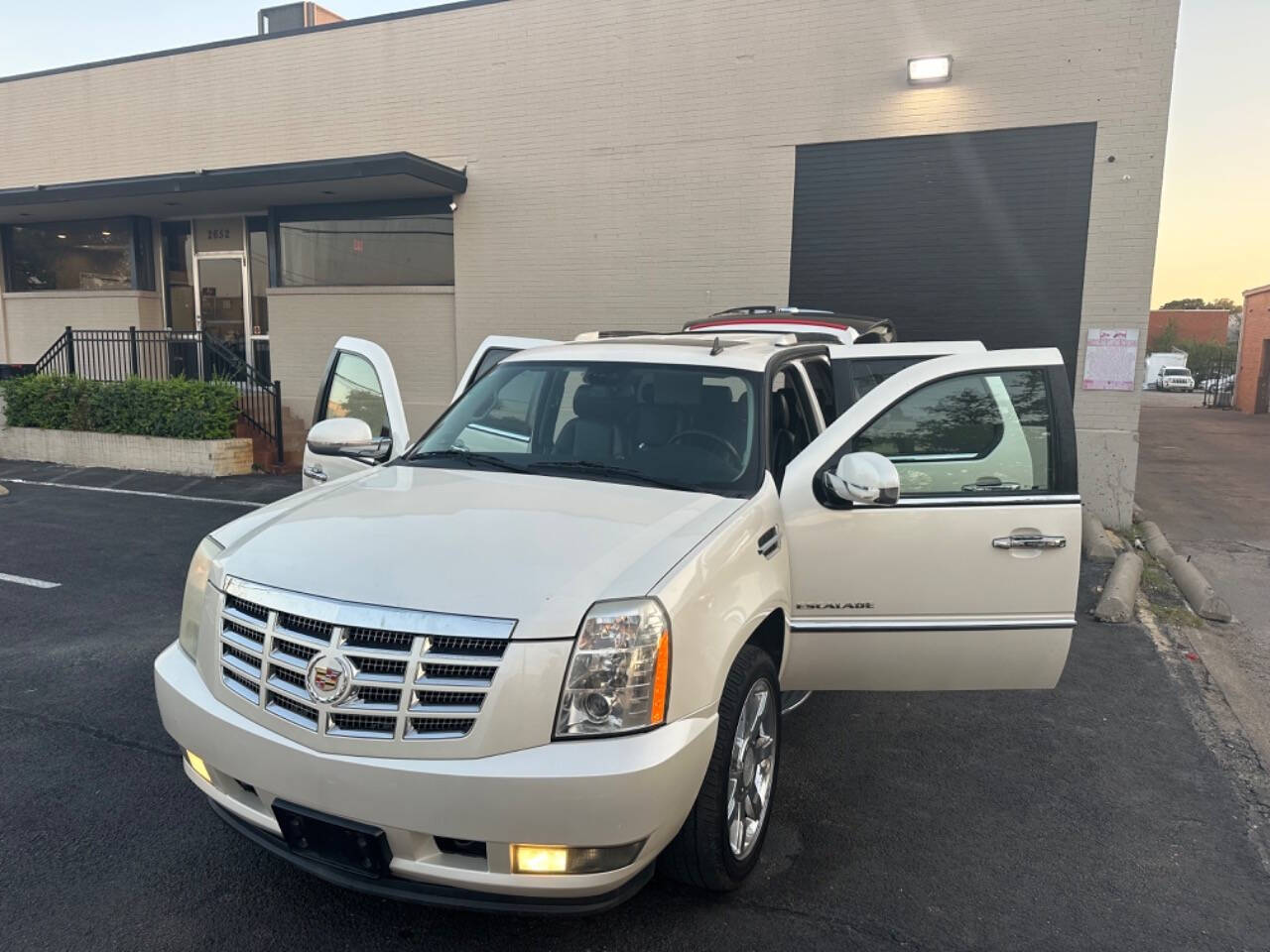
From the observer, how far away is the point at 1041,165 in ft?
32.8

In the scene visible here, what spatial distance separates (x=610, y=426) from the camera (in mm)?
3811

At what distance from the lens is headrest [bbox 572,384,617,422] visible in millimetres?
3873

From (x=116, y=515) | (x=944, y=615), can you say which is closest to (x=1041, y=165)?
(x=944, y=615)

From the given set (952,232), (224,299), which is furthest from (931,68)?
(224,299)

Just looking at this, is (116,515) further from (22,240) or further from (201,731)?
(22,240)

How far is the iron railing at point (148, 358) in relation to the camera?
13.5 metres

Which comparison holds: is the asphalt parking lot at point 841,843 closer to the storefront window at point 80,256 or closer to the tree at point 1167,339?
the storefront window at point 80,256

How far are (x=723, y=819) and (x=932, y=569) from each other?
1427 millimetres

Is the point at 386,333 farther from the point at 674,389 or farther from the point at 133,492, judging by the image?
the point at 674,389

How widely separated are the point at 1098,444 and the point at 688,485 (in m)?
8.28

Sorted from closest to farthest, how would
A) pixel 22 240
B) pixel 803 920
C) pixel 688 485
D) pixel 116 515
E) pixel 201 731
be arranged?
pixel 201 731 < pixel 803 920 < pixel 688 485 < pixel 116 515 < pixel 22 240

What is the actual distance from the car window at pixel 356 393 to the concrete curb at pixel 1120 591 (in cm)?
518

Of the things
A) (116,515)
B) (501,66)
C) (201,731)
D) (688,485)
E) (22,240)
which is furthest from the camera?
(22,240)

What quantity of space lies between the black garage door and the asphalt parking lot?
5936mm
